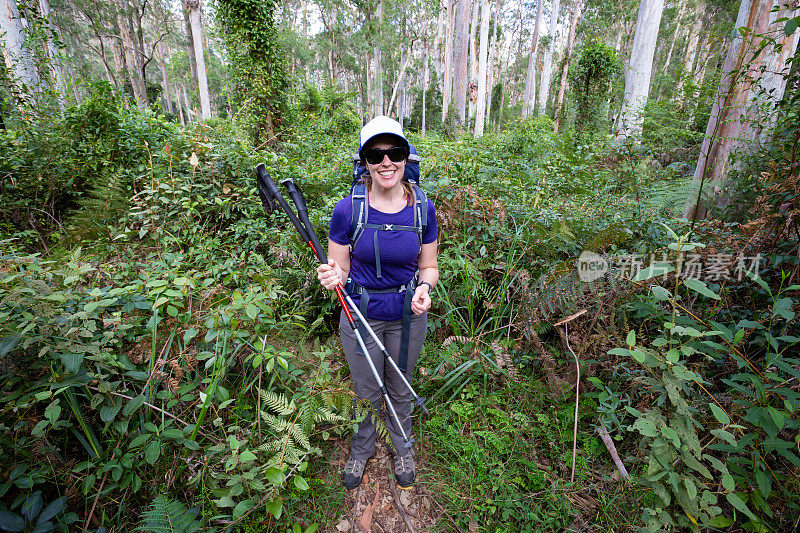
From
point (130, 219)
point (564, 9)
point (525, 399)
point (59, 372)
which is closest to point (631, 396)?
point (525, 399)

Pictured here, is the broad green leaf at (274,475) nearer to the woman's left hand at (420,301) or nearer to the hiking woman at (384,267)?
the hiking woman at (384,267)

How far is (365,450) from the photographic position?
95.9 inches

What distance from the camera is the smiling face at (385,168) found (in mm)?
1938

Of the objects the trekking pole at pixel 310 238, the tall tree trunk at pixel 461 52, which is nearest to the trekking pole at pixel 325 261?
the trekking pole at pixel 310 238

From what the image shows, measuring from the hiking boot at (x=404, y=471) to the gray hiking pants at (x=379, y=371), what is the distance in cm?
5

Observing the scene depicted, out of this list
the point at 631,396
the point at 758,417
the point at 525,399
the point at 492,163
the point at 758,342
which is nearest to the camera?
the point at 758,417

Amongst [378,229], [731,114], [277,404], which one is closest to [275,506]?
[277,404]

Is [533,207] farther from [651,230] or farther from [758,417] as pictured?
[758,417]

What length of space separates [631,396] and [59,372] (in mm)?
3636

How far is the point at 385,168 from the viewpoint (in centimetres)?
195

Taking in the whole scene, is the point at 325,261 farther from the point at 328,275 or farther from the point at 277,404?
the point at 277,404

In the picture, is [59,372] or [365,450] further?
[365,450]

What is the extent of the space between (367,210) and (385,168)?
0.89 ft

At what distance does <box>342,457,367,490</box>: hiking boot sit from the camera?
7.60 feet
